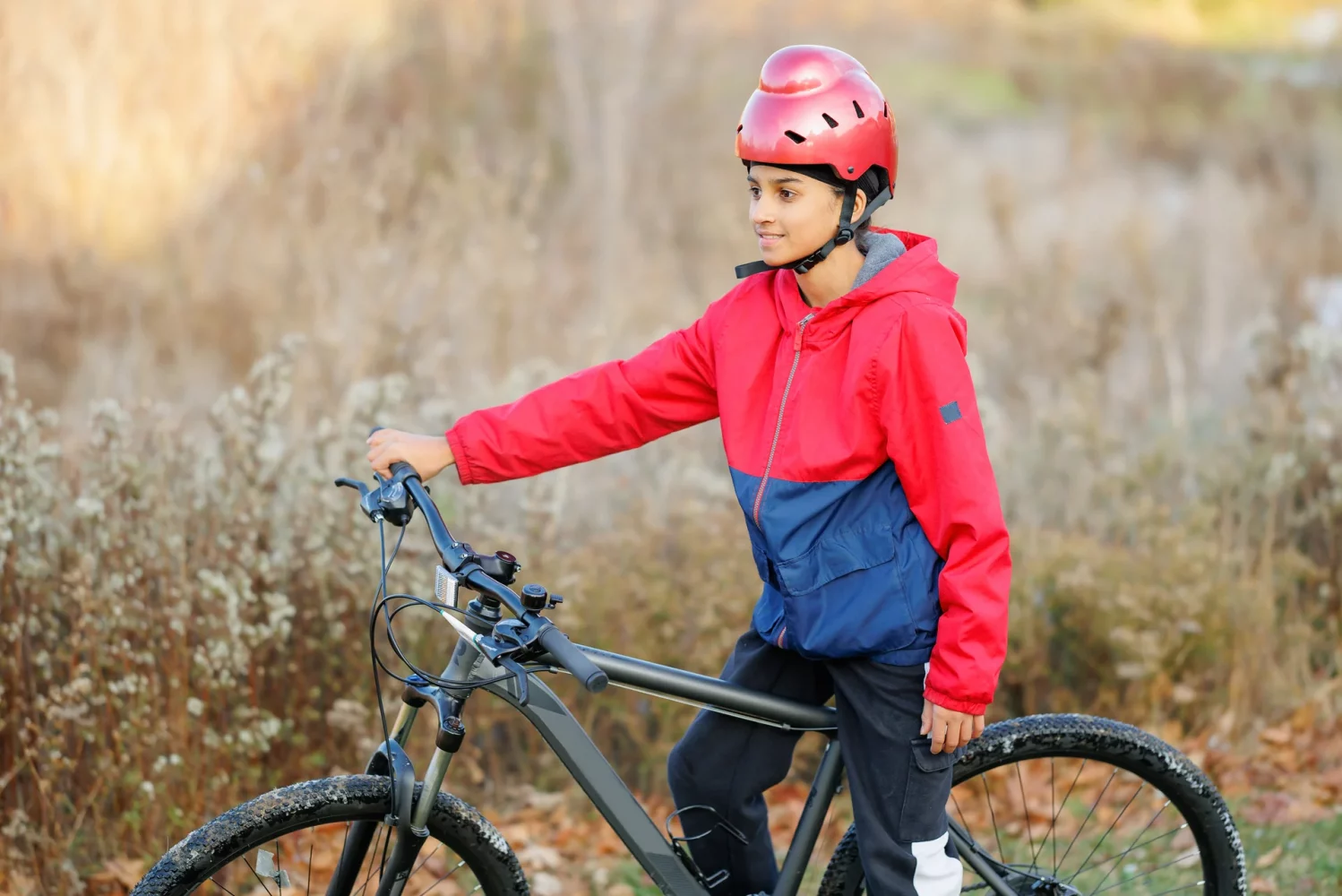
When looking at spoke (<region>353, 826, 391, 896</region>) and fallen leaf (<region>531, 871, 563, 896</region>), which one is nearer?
spoke (<region>353, 826, 391, 896</region>)

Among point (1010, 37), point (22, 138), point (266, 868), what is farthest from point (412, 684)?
point (1010, 37)

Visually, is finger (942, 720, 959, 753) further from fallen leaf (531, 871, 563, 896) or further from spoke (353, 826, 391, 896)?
fallen leaf (531, 871, 563, 896)

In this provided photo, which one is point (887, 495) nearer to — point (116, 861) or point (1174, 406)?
point (116, 861)

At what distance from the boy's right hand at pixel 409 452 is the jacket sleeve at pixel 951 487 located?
827 millimetres

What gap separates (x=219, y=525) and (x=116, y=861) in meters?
0.95

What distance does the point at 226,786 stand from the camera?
3.82 meters

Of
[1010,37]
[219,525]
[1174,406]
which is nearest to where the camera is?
[219,525]

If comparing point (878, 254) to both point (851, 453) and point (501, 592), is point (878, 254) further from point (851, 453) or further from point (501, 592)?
point (501, 592)

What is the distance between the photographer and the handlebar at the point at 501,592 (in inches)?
84.0

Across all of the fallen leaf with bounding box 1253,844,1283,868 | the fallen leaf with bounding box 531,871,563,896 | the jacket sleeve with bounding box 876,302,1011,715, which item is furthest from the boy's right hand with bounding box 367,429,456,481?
the fallen leaf with bounding box 1253,844,1283,868

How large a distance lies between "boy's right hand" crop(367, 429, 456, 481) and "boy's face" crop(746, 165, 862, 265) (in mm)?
712

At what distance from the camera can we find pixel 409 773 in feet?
7.80

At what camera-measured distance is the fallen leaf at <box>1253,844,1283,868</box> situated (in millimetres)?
3931

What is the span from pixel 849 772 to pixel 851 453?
0.65 meters
